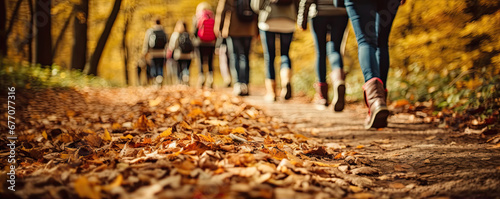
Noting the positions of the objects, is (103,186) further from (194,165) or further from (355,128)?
(355,128)

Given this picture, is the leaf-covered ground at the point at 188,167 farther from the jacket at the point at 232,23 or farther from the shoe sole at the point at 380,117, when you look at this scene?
the jacket at the point at 232,23

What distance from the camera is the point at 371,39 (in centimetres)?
321

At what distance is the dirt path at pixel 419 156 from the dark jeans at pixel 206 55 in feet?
18.9

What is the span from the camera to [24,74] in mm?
6539

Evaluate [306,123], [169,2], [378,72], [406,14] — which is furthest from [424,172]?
[169,2]

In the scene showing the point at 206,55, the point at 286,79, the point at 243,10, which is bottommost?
the point at 286,79

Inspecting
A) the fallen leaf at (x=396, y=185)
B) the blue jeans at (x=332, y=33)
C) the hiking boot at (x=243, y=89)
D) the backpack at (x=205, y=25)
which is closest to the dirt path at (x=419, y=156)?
the fallen leaf at (x=396, y=185)

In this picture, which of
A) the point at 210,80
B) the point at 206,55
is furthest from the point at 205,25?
the point at 210,80

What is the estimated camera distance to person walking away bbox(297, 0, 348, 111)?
4.39 metres

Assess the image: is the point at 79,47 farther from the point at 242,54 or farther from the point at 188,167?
the point at 188,167

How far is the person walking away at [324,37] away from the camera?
4.39 metres

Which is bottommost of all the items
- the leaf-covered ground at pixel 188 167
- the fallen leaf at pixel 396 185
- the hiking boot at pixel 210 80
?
the fallen leaf at pixel 396 185

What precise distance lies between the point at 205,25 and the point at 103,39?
4.46 metres

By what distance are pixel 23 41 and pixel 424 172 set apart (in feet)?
41.2
